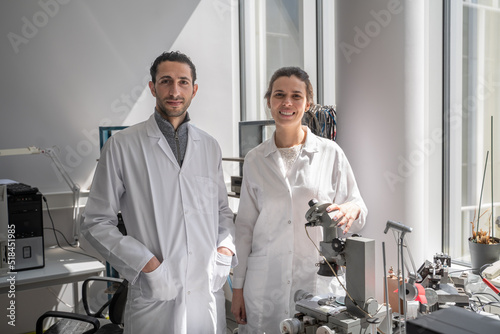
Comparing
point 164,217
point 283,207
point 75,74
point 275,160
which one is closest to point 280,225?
point 283,207

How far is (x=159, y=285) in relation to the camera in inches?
57.1

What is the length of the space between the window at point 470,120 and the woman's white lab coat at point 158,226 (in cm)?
157

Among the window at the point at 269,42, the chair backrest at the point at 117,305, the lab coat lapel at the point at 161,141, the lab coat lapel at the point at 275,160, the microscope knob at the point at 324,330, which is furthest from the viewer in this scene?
the window at the point at 269,42

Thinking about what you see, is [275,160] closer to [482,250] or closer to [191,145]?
[191,145]

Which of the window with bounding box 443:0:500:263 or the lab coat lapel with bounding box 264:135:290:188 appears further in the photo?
the window with bounding box 443:0:500:263

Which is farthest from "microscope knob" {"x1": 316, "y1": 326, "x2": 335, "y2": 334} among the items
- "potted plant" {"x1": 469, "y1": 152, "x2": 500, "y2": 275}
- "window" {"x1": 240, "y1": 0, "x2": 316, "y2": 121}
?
"window" {"x1": 240, "y1": 0, "x2": 316, "y2": 121}

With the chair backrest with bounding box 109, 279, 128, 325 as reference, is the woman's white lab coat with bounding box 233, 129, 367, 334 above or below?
above

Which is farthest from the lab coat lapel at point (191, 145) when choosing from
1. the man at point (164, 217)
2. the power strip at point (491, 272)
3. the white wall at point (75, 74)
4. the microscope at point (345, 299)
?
the white wall at point (75, 74)

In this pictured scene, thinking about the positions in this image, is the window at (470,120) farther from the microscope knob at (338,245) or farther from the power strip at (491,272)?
the microscope knob at (338,245)

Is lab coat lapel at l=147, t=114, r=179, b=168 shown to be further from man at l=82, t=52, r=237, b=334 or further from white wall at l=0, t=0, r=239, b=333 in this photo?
white wall at l=0, t=0, r=239, b=333

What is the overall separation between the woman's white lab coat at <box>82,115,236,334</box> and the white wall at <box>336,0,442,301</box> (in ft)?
2.97

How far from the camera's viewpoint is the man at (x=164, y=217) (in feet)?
4.86

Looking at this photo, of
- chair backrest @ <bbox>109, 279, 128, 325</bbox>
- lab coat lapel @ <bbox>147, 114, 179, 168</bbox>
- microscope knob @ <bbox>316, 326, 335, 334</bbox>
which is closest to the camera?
microscope knob @ <bbox>316, 326, 335, 334</bbox>

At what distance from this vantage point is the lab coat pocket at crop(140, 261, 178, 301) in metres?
1.44
